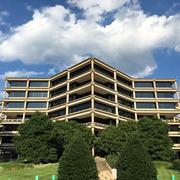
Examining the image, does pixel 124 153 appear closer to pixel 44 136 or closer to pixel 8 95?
pixel 44 136

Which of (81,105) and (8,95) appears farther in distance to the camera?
(8,95)

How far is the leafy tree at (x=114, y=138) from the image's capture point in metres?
51.0

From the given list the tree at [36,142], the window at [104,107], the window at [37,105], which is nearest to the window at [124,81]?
the window at [104,107]

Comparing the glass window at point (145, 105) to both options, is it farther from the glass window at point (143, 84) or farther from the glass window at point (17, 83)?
the glass window at point (17, 83)

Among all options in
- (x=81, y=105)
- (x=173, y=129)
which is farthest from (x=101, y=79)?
(x=173, y=129)

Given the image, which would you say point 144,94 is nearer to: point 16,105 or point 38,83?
point 38,83

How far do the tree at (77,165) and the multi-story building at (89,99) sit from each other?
43.5m

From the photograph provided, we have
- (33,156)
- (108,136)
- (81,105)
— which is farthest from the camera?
(81,105)

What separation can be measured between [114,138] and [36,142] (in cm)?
1546

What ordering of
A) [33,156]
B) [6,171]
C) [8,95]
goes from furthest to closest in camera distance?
[8,95]
[33,156]
[6,171]

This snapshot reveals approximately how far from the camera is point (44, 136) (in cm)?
4681

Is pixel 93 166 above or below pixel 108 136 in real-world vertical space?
below

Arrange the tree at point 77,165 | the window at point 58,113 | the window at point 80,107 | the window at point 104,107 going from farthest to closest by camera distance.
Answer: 1. the window at point 58,113
2. the window at point 104,107
3. the window at point 80,107
4. the tree at point 77,165

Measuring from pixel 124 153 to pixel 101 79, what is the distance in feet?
172
